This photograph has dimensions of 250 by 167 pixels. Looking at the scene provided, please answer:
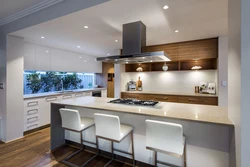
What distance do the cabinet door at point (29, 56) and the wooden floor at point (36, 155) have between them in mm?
1811

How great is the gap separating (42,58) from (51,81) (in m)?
0.93

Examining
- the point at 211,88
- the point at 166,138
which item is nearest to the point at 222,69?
the point at 211,88

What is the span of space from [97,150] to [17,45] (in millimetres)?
2838

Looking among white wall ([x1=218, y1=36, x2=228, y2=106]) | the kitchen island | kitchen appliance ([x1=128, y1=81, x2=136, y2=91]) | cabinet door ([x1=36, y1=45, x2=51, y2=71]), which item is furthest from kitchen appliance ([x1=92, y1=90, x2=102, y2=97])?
white wall ([x1=218, y1=36, x2=228, y2=106])

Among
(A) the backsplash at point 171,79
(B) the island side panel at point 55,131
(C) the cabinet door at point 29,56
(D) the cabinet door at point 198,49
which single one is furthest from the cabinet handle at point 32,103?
(D) the cabinet door at point 198,49

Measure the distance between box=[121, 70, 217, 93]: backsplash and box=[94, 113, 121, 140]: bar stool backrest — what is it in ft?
8.99

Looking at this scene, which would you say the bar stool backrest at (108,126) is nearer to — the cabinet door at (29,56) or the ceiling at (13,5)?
the ceiling at (13,5)

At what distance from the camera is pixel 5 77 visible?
107 inches

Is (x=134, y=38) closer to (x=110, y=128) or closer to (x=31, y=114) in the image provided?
(x=110, y=128)

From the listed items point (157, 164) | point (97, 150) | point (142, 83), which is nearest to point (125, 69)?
point (142, 83)

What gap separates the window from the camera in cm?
383

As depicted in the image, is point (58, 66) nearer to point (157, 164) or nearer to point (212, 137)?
point (157, 164)

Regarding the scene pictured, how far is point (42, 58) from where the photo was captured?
12.2ft

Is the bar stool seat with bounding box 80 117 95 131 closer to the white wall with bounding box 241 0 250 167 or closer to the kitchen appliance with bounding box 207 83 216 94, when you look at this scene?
the white wall with bounding box 241 0 250 167
